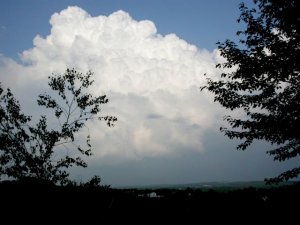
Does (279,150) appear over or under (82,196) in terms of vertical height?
over

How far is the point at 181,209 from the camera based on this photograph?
6.77 metres

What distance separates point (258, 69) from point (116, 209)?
5.99 m

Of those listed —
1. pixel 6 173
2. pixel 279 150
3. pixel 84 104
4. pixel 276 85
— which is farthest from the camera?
pixel 84 104

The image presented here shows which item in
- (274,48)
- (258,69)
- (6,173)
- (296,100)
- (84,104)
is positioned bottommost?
(6,173)

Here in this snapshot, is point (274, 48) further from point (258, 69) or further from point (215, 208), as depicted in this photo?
point (215, 208)

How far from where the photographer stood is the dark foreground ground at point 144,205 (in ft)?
18.4

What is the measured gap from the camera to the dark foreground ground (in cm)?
559

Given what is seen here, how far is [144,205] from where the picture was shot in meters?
7.79

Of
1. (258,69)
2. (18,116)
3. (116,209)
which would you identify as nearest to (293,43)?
(258,69)

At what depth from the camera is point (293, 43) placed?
368 inches

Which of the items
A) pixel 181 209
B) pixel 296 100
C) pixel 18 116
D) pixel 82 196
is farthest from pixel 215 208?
pixel 18 116

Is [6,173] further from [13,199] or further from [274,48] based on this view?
[274,48]

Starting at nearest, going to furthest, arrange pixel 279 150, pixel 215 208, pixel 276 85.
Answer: pixel 215 208
pixel 276 85
pixel 279 150

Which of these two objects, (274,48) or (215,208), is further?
(274,48)
